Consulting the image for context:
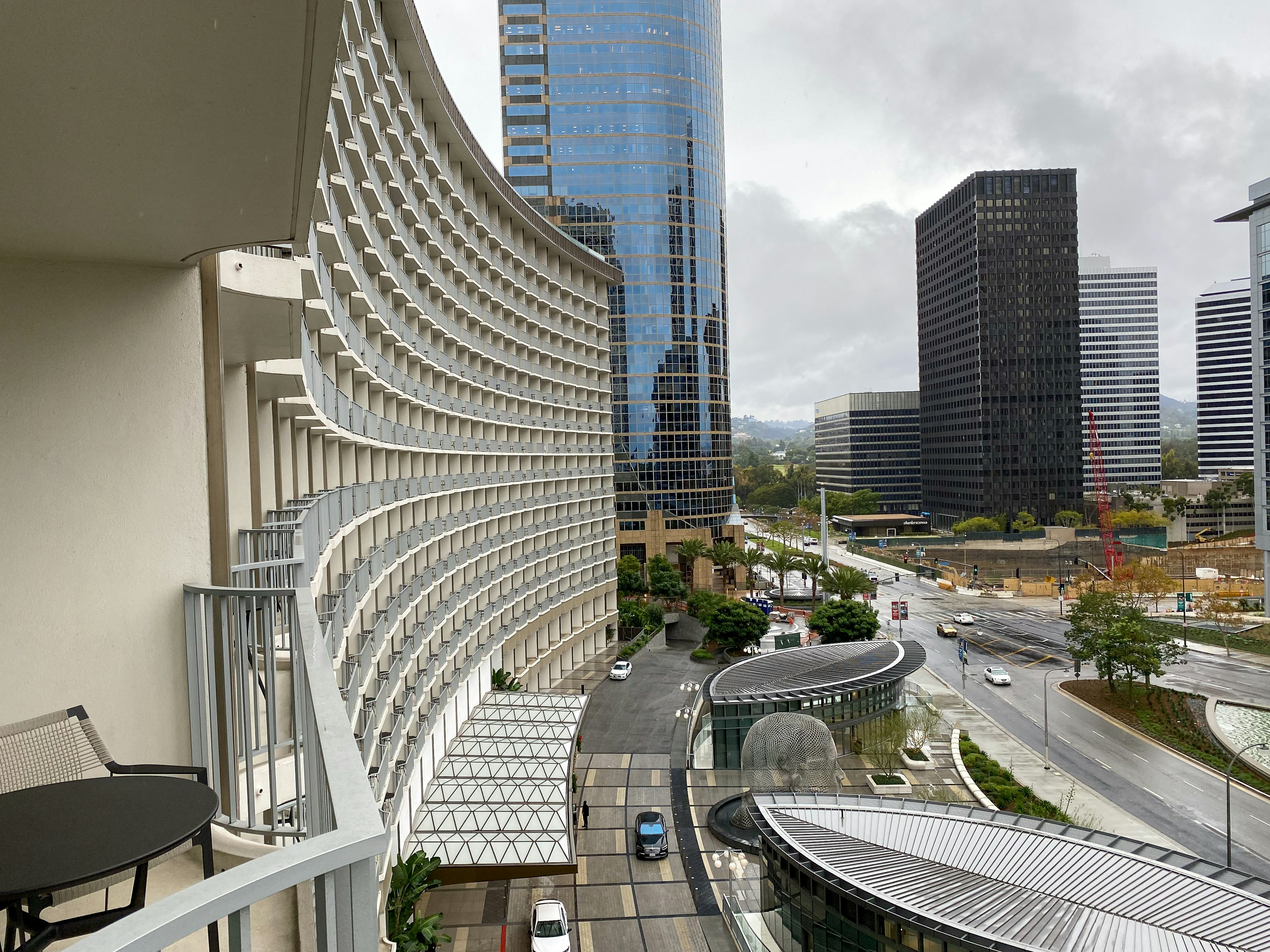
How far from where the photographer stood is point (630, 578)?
80500 mm

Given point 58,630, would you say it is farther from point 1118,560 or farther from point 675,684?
point 1118,560

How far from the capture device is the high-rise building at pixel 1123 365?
172125 millimetres

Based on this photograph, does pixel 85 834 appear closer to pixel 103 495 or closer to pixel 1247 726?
pixel 103 495

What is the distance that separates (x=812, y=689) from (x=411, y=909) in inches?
1025

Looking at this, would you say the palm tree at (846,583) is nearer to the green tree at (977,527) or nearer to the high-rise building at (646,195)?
the high-rise building at (646,195)

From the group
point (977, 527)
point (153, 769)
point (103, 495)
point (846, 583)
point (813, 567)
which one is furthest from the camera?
point (977, 527)

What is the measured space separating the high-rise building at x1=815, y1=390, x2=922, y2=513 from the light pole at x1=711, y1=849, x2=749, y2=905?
145 meters

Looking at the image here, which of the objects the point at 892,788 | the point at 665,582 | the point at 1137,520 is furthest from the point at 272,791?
the point at 1137,520

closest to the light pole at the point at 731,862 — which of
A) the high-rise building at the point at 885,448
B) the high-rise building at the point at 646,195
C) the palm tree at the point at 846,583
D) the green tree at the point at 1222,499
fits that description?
the palm tree at the point at 846,583

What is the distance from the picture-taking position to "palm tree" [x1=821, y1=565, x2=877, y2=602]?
237 ft

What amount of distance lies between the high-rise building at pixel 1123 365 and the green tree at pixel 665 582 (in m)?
123

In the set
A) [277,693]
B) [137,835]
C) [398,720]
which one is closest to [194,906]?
[137,835]

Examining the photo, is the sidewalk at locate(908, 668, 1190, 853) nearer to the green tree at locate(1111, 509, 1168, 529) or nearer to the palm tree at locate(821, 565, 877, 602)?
the palm tree at locate(821, 565, 877, 602)

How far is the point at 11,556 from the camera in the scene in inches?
248
